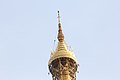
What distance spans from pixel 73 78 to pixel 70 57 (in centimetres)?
248

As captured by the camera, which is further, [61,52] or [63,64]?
[61,52]

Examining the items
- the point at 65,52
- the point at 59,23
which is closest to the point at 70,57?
the point at 65,52

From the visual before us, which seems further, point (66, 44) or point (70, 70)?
point (66, 44)

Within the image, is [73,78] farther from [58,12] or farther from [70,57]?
[58,12]

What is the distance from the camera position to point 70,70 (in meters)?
53.9

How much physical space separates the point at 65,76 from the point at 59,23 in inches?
341

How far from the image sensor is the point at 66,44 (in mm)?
57469

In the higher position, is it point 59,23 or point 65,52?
point 59,23

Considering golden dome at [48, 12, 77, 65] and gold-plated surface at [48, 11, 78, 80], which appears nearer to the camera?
gold-plated surface at [48, 11, 78, 80]

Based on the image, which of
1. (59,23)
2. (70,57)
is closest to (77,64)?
(70,57)

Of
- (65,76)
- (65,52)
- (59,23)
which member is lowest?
(65,76)

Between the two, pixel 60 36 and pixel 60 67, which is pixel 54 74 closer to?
pixel 60 67

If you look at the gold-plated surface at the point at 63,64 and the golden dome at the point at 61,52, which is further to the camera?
the golden dome at the point at 61,52

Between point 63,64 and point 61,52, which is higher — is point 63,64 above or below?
below
